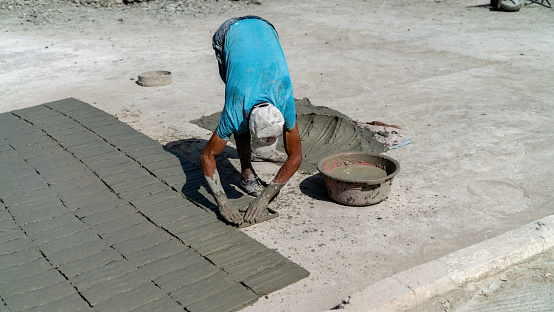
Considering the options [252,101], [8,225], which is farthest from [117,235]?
[252,101]

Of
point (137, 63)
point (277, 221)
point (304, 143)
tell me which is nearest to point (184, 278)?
point (277, 221)

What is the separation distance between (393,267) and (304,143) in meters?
2.47

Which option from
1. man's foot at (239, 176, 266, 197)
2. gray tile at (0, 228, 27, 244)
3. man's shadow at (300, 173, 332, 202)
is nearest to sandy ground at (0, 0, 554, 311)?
man's shadow at (300, 173, 332, 202)

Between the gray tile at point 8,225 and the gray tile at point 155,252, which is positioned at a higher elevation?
the gray tile at point 155,252

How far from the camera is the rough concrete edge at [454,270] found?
3041 millimetres

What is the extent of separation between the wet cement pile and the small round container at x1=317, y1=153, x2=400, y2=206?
0.48 meters

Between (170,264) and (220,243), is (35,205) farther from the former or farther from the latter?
(220,243)

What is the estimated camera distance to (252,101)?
375 cm

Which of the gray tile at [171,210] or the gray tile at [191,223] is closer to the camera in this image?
the gray tile at [191,223]

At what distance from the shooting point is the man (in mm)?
3760

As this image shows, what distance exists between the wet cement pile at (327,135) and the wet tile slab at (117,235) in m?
1.22

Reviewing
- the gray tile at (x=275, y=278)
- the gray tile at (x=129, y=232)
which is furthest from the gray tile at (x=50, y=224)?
the gray tile at (x=275, y=278)

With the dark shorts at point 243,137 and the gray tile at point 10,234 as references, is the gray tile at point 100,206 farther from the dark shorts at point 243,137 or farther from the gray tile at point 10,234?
the dark shorts at point 243,137

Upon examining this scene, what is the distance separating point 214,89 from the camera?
7684mm
